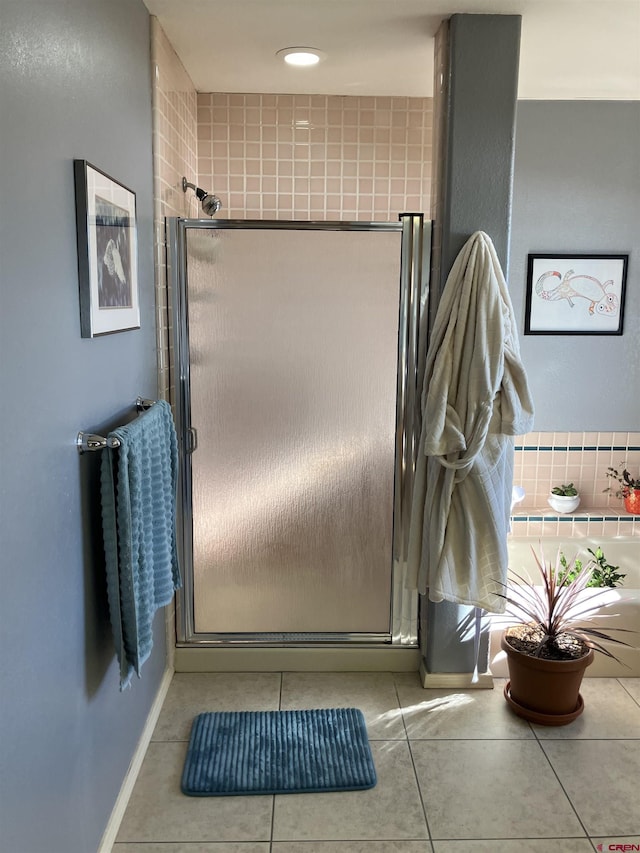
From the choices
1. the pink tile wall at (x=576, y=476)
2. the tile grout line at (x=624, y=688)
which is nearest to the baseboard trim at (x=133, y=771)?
the tile grout line at (x=624, y=688)

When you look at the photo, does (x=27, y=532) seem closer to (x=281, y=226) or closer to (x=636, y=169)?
(x=281, y=226)

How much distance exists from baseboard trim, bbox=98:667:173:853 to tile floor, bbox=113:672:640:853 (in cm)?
3

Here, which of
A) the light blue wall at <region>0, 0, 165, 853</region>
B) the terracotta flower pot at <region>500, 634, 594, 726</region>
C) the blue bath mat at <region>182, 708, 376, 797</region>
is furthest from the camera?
the terracotta flower pot at <region>500, 634, 594, 726</region>

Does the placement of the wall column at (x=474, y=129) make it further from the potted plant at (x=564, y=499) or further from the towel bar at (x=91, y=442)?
the potted plant at (x=564, y=499)

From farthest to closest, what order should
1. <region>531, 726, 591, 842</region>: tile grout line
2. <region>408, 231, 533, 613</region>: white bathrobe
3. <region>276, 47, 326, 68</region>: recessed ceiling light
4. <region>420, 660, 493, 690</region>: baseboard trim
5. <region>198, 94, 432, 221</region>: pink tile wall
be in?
<region>198, 94, 432, 221</region>: pink tile wall → <region>420, 660, 493, 690</region>: baseboard trim → <region>276, 47, 326, 68</region>: recessed ceiling light → <region>408, 231, 533, 613</region>: white bathrobe → <region>531, 726, 591, 842</region>: tile grout line

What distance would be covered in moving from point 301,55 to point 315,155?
23.7 inches

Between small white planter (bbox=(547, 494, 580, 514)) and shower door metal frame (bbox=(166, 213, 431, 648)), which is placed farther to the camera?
small white planter (bbox=(547, 494, 580, 514))

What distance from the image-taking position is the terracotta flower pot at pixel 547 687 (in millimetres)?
2611

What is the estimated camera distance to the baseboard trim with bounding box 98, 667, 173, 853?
2.03m

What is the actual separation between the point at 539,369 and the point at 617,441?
0.59 metres

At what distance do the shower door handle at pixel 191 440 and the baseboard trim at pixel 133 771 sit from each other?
87 cm

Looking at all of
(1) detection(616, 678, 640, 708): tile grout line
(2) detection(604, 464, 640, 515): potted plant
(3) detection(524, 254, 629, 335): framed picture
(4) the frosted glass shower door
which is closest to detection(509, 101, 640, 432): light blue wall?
(3) detection(524, 254, 629, 335): framed picture

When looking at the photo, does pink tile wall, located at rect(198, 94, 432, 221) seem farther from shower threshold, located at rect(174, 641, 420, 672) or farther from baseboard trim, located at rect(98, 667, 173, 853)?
baseboard trim, located at rect(98, 667, 173, 853)

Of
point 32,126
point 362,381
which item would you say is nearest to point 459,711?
point 362,381
